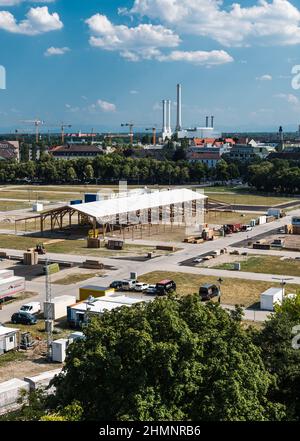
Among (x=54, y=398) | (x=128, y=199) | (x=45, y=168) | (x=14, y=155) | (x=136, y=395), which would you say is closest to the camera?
(x=136, y=395)

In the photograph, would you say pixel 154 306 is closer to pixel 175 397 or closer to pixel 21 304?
pixel 175 397

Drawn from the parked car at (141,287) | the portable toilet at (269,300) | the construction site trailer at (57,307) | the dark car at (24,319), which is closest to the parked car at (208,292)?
the portable toilet at (269,300)

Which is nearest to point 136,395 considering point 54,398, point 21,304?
point 54,398

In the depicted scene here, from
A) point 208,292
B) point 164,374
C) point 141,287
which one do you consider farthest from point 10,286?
point 164,374

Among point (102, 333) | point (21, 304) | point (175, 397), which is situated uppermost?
point (102, 333)

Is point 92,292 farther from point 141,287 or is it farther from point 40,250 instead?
point 40,250

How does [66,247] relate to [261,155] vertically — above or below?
below

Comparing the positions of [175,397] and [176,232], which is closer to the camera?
[175,397]

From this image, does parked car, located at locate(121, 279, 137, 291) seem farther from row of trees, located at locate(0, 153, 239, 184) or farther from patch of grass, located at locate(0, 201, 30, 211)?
row of trees, located at locate(0, 153, 239, 184)
